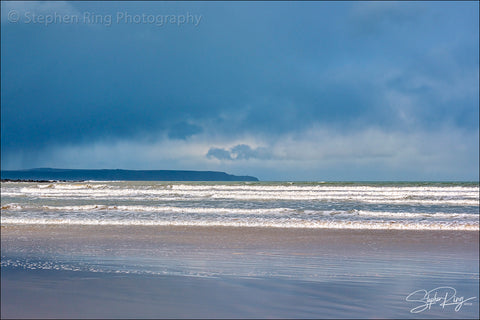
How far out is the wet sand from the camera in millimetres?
5918

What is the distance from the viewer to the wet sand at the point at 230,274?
5.92 meters

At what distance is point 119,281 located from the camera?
744 centimetres

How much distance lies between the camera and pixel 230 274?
8070 mm

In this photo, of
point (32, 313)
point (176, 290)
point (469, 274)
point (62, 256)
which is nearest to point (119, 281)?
point (176, 290)

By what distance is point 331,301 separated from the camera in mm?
6312

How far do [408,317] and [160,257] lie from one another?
5.75 meters

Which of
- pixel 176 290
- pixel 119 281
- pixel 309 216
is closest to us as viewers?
pixel 176 290

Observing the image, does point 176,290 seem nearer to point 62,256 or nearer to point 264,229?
point 62,256

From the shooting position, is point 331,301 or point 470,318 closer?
point 470,318

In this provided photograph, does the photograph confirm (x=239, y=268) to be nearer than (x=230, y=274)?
No

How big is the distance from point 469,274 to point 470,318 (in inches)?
119

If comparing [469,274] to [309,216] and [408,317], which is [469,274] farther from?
[309,216]

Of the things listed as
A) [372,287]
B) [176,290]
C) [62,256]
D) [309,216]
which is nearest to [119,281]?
[176,290]

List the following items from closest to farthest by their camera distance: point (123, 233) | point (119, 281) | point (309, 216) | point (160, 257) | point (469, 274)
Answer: point (119, 281) < point (469, 274) < point (160, 257) < point (123, 233) < point (309, 216)
